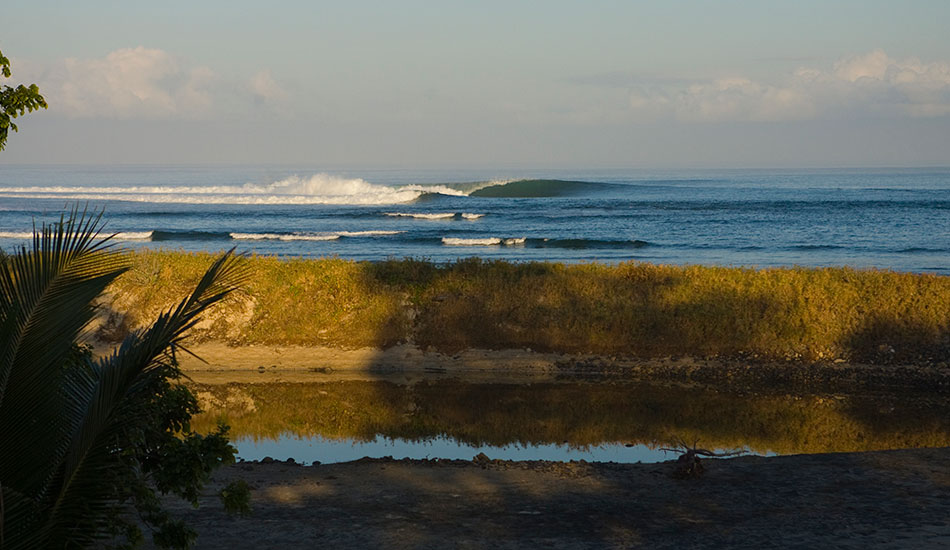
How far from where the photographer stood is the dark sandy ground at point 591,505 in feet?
26.8

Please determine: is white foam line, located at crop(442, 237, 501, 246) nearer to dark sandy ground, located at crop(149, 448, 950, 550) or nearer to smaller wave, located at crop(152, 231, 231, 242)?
smaller wave, located at crop(152, 231, 231, 242)

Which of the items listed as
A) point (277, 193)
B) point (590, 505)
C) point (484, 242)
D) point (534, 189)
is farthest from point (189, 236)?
point (534, 189)

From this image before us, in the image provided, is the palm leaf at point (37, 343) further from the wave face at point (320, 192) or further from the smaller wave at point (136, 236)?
the wave face at point (320, 192)

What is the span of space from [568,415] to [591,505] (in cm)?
494

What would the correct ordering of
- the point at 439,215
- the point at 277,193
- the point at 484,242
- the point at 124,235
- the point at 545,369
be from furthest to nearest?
the point at 277,193
the point at 439,215
the point at 124,235
the point at 484,242
the point at 545,369

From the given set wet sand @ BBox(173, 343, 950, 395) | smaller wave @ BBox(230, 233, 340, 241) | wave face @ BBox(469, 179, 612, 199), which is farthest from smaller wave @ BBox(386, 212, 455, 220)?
wet sand @ BBox(173, 343, 950, 395)

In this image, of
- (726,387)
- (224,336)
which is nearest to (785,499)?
(726,387)

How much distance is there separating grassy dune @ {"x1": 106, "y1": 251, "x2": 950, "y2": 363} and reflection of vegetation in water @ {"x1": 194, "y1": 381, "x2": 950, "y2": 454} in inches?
76.8

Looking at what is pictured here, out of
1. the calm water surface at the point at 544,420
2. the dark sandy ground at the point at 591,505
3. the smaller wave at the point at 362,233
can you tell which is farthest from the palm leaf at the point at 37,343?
the smaller wave at the point at 362,233

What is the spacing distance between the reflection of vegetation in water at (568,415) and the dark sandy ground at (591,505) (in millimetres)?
2035

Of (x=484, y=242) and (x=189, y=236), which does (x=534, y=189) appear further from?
(x=189, y=236)

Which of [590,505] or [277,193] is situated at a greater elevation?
[277,193]

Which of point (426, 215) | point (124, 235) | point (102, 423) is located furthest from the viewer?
point (426, 215)

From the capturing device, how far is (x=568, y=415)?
46.7 feet
